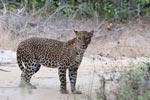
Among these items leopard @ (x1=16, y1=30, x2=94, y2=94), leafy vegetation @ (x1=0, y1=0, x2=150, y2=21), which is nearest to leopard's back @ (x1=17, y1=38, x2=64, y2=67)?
leopard @ (x1=16, y1=30, x2=94, y2=94)

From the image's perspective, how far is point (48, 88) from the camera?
10039 mm

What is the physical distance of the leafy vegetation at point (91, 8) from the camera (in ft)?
66.3

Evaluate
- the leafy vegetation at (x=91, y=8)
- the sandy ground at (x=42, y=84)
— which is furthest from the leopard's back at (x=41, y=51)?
the leafy vegetation at (x=91, y=8)

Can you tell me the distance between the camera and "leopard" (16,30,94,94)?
9.51m

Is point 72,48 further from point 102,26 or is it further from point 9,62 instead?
A: point 102,26

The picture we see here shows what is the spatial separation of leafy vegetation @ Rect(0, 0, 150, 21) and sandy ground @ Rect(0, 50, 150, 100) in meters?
5.62

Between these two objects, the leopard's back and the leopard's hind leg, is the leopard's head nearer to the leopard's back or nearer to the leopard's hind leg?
the leopard's back

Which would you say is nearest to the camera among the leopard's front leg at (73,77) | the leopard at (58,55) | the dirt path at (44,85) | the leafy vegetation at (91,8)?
the dirt path at (44,85)

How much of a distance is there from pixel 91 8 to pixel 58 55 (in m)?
10.8

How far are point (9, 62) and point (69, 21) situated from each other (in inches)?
268

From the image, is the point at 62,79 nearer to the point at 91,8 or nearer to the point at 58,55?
the point at 58,55

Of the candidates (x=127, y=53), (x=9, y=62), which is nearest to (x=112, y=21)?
Answer: (x=127, y=53)

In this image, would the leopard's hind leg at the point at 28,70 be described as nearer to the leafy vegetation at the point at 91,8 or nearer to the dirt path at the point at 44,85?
the dirt path at the point at 44,85

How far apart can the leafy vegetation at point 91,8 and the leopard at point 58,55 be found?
9.97 meters
